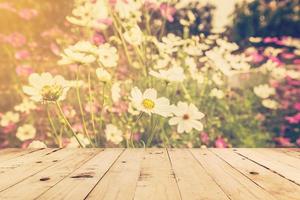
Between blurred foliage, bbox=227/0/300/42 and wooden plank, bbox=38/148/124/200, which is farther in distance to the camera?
blurred foliage, bbox=227/0/300/42

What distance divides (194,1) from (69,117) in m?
2.23

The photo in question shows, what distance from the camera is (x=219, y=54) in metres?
2.59

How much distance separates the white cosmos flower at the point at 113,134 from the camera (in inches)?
93.8

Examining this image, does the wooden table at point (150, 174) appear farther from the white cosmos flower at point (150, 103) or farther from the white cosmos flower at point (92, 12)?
the white cosmos flower at point (92, 12)

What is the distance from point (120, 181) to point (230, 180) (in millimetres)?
317

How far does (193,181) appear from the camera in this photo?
4.67ft

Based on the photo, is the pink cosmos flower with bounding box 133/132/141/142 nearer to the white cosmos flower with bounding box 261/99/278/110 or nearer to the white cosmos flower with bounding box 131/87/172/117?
the white cosmos flower with bounding box 131/87/172/117

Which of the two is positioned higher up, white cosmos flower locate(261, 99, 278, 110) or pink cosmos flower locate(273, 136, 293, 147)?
white cosmos flower locate(261, 99, 278, 110)

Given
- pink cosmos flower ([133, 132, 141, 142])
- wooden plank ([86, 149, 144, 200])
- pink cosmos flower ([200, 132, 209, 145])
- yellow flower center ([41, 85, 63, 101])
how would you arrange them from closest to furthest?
wooden plank ([86, 149, 144, 200])
yellow flower center ([41, 85, 63, 101])
pink cosmos flower ([133, 132, 141, 142])
pink cosmos flower ([200, 132, 209, 145])

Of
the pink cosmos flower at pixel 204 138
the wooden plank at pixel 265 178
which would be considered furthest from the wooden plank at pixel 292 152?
the pink cosmos flower at pixel 204 138

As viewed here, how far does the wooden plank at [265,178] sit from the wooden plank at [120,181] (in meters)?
0.34

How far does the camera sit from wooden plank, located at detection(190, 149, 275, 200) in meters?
1.26

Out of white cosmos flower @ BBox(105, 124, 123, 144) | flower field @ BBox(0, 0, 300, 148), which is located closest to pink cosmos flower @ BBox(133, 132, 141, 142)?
flower field @ BBox(0, 0, 300, 148)

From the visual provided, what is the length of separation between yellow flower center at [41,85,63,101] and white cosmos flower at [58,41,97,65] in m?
0.11
